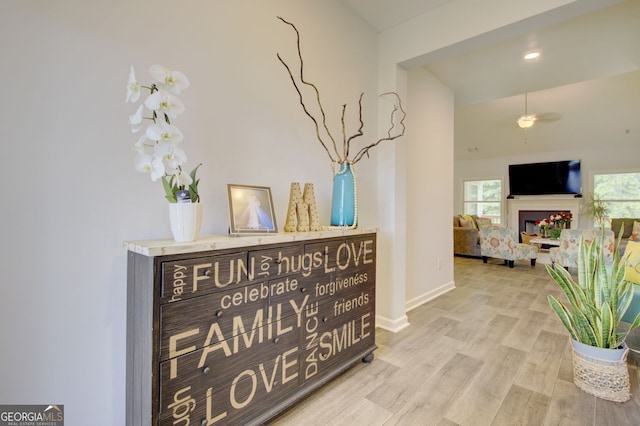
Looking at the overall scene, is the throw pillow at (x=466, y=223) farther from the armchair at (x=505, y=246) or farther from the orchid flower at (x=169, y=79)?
the orchid flower at (x=169, y=79)

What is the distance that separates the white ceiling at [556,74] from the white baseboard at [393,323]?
2356 millimetres

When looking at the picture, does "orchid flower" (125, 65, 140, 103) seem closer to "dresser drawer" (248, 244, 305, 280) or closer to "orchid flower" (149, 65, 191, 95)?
"orchid flower" (149, 65, 191, 95)

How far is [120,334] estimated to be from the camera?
1.26 metres

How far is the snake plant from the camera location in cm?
171

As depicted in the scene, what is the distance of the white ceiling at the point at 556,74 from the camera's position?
245 centimetres

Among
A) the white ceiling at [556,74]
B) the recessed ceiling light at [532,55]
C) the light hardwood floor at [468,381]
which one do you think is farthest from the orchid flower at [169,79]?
the recessed ceiling light at [532,55]

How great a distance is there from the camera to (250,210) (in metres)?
1.54

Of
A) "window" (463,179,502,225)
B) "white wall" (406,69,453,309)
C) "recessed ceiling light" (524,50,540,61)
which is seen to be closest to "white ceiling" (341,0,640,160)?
"recessed ceiling light" (524,50,540,61)

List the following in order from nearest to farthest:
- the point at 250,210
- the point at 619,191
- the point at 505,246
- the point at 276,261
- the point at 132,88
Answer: the point at 132,88 < the point at 276,261 < the point at 250,210 < the point at 505,246 < the point at 619,191

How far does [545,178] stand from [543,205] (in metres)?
0.73

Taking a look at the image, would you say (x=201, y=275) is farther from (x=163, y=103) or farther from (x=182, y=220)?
(x=163, y=103)

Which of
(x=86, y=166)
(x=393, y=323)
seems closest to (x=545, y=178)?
(x=393, y=323)

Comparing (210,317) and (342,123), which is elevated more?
Answer: (342,123)

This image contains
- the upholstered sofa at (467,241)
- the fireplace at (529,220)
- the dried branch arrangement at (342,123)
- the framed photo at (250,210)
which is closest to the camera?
the framed photo at (250,210)
